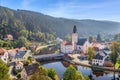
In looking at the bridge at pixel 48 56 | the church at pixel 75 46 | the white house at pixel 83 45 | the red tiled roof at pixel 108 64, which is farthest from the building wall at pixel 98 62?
the white house at pixel 83 45

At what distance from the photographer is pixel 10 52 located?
47406 millimetres

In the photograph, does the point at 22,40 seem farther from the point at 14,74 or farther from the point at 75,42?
the point at 14,74

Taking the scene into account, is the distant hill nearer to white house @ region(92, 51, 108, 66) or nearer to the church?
the church

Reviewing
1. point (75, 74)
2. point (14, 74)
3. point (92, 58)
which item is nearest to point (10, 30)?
point (92, 58)

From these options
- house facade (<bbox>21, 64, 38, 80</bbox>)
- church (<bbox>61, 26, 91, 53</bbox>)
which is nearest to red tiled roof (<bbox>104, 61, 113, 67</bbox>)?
church (<bbox>61, 26, 91, 53</bbox>)

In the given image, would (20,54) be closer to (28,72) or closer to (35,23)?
(28,72)

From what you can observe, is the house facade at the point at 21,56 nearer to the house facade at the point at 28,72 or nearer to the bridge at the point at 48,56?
the bridge at the point at 48,56

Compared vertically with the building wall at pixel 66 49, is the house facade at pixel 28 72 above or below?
above

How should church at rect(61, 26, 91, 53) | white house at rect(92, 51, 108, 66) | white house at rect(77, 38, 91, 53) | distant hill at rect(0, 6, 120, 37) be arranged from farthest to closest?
distant hill at rect(0, 6, 120, 37) → white house at rect(77, 38, 91, 53) → church at rect(61, 26, 91, 53) → white house at rect(92, 51, 108, 66)

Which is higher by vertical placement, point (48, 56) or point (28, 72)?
point (28, 72)

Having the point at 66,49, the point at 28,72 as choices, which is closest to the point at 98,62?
the point at 66,49

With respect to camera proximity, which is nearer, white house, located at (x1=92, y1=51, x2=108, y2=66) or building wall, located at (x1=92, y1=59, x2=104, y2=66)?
building wall, located at (x1=92, y1=59, x2=104, y2=66)

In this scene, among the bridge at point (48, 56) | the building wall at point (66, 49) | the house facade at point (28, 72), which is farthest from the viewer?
the building wall at point (66, 49)

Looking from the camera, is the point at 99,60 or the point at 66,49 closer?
the point at 99,60
